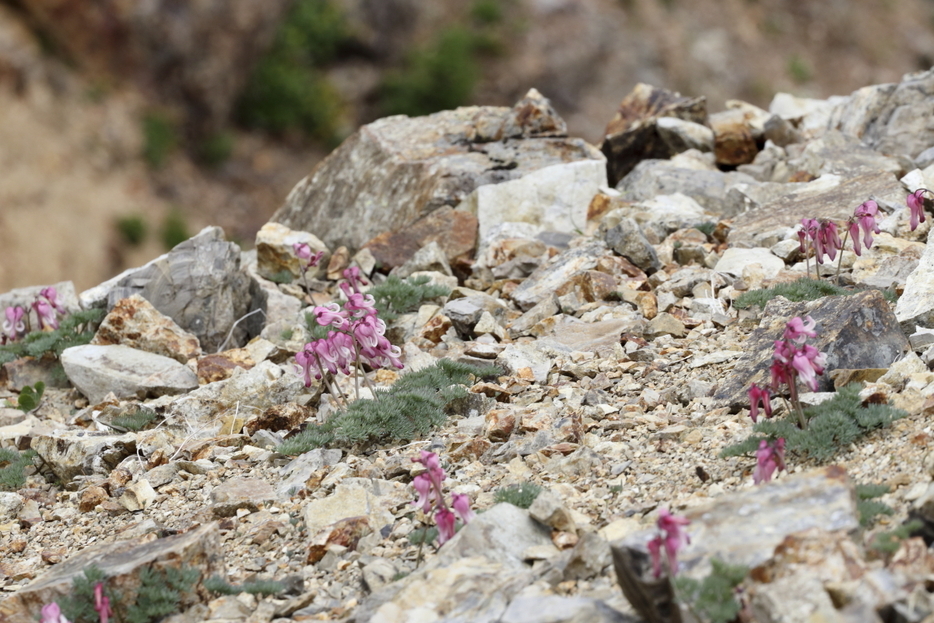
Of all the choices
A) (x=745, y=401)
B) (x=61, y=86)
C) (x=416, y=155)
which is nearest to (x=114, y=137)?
(x=61, y=86)

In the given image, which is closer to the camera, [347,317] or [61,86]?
[347,317]

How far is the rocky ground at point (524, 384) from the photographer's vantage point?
394 centimetres

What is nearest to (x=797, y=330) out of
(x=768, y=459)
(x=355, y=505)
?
(x=768, y=459)

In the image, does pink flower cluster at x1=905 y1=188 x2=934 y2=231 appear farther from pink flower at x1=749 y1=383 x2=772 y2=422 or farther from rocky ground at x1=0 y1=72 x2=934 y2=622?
pink flower at x1=749 y1=383 x2=772 y2=422

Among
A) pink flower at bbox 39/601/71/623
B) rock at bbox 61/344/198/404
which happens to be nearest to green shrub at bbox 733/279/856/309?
rock at bbox 61/344/198/404

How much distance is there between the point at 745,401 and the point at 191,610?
122 inches

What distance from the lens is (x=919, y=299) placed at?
6.32 metres

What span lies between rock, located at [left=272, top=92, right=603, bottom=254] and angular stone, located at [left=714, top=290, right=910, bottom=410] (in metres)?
5.14

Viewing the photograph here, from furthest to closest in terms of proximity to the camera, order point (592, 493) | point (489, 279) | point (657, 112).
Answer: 1. point (657, 112)
2. point (489, 279)
3. point (592, 493)

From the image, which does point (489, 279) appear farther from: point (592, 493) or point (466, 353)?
point (592, 493)

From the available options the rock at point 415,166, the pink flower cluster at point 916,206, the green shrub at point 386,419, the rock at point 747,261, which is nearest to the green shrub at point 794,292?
the rock at point 747,261

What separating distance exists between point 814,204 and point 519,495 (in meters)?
5.43

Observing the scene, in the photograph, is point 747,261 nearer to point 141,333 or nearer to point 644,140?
point 644,140

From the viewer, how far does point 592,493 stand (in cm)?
493
